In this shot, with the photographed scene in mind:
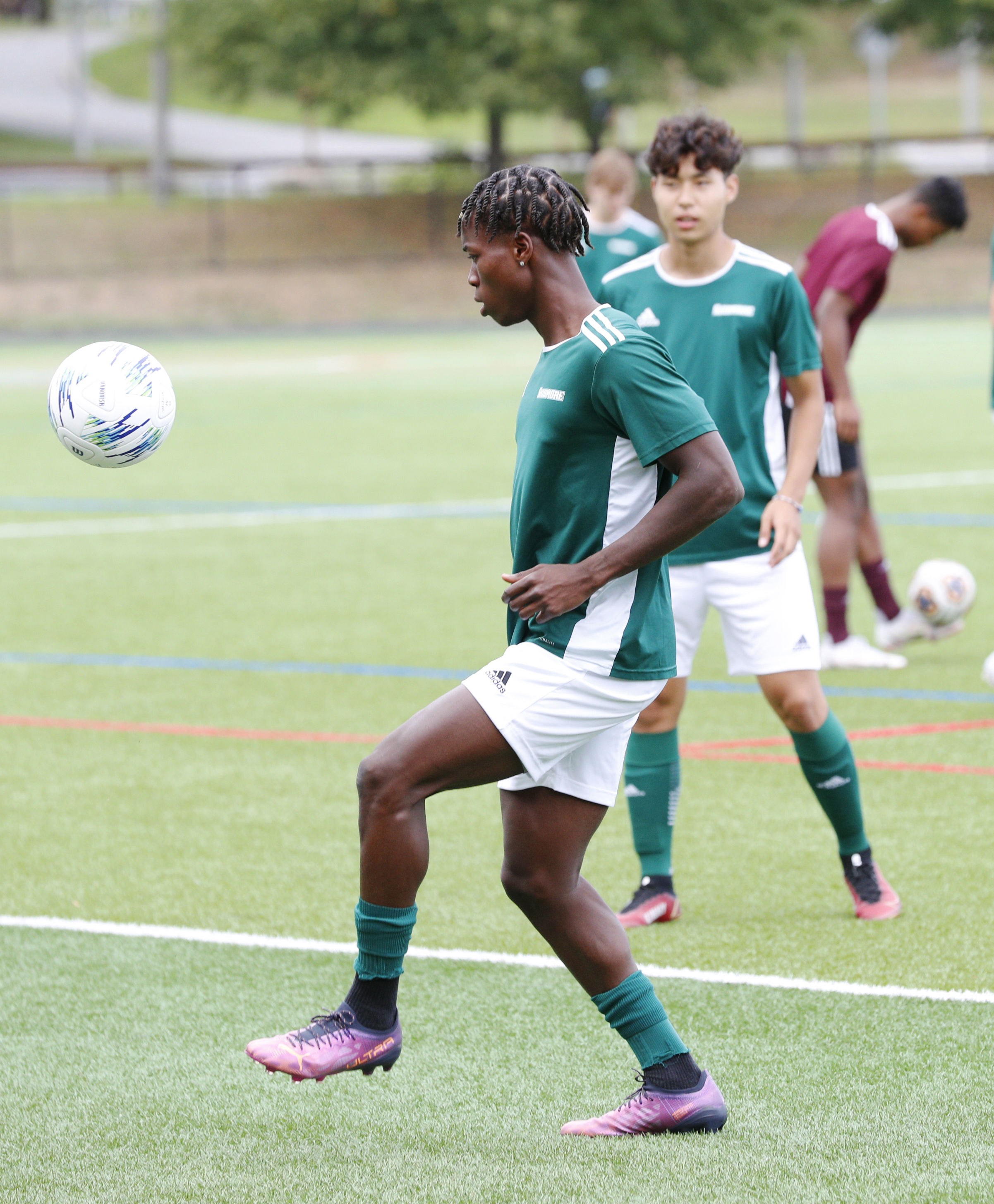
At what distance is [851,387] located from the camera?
27.8 feet

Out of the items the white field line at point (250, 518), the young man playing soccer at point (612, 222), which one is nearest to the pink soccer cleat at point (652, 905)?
the young man playing soccer at point (612, 222)

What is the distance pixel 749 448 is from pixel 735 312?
41cm

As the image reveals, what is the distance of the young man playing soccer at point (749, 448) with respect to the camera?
5125 mm

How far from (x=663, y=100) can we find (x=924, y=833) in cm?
4186

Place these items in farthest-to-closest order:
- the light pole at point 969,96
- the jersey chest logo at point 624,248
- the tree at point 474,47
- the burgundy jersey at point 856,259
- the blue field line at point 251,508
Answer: the light pole at point 969,96
the tree at point 474,47
the blue field line at point 251,508
the jersey chest logo at point 624,248
the burgundy jersey at point 856,259

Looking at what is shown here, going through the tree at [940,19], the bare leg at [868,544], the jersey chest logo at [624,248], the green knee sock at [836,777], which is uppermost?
the tree at [940,19]

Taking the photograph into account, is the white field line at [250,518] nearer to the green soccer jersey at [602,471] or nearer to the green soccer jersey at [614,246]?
the green soccer jersey at [614,246]

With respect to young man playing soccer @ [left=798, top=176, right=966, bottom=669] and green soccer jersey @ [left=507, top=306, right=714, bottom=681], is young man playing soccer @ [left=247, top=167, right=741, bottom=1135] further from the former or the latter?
young man playing soccer @ [left=798, top=176, right=966, bottom=669]

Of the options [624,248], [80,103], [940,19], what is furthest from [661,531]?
[80,103]

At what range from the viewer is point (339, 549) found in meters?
12.4

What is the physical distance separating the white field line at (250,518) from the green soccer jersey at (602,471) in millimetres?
9843

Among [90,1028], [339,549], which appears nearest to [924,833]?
[90,1028]

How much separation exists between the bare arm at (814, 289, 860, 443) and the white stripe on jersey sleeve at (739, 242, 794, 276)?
107 inches

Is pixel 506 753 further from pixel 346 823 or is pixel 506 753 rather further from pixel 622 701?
pixel 346 823
